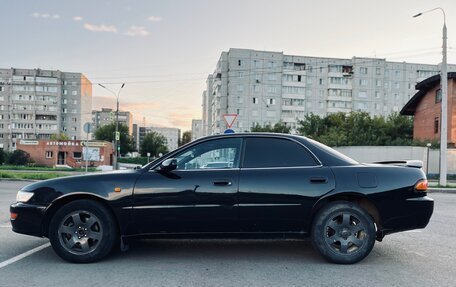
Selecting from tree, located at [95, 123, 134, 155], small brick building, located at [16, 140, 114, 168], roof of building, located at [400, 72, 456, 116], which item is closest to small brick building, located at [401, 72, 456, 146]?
roof of building, located at [400, 72, 456, 116]

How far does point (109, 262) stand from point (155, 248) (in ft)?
2.70

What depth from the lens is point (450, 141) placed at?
31.9 meters

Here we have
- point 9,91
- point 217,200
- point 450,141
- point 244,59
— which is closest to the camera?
point 217,200

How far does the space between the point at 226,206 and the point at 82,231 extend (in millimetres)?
1766

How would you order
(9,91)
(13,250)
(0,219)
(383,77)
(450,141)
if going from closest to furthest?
(13,250) < (0,219) < (450,141) < (383,77) < (9,91)

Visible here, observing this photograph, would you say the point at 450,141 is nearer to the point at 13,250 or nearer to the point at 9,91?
the point at 13,250

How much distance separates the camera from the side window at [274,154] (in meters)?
4.56

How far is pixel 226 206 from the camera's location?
14.3ft

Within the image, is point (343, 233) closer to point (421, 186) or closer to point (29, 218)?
point (421, 186)

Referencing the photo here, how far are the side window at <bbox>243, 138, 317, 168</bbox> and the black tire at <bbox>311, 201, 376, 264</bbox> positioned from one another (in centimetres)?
67

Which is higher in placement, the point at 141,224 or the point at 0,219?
the point at 141,224

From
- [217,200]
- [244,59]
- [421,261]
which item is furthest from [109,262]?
[244,59]

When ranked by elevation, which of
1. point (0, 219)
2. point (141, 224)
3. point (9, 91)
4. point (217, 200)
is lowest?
point (0, 219)

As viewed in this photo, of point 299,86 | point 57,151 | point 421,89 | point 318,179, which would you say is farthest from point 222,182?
point 299,86
